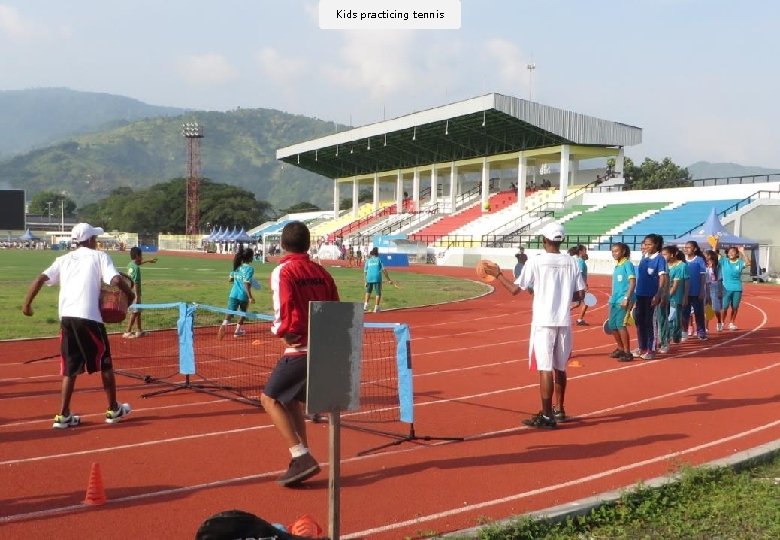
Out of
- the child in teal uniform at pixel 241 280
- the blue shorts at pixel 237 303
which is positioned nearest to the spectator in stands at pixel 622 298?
the child in teal uniform at pixel 241 280

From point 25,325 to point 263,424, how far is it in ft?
34.1

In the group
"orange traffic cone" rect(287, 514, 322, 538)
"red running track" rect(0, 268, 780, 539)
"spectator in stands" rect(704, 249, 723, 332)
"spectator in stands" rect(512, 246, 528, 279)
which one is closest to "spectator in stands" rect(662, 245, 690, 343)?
"red running track" rect(0, 268, 780, 539)

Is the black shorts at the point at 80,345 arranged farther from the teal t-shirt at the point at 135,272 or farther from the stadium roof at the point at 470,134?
the stadium roof at the point at 470,134

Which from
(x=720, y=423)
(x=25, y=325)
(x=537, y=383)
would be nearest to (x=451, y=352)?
(x=537, y=383)

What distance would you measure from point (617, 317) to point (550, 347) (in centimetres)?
490

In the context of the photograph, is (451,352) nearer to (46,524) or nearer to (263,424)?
(263,424)

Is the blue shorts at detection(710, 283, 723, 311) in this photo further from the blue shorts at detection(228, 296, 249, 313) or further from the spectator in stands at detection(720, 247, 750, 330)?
the blue shorts at detection(228, 296, 249, 313)

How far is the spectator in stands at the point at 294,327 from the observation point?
18.4 ft

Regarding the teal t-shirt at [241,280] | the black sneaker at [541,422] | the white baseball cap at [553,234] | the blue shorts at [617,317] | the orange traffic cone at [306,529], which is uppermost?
the white baseball cap at [553,234]

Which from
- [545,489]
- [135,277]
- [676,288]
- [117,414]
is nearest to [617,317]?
[676,288]

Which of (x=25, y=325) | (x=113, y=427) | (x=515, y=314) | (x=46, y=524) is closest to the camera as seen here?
(x=46, y=524)

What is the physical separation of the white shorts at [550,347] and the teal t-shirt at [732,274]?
32.9ft

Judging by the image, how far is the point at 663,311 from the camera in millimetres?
12898

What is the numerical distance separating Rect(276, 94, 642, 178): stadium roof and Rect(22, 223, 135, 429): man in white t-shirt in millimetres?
47725
